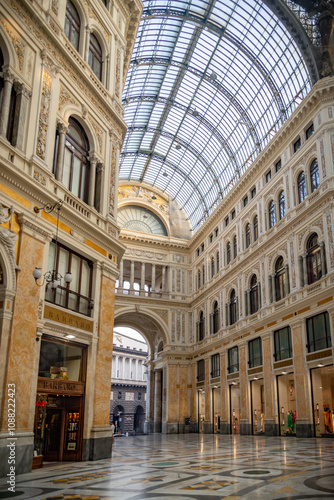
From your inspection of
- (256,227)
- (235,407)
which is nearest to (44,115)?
(256,227)

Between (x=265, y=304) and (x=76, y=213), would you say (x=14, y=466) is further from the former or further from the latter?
(x=265, y=304)

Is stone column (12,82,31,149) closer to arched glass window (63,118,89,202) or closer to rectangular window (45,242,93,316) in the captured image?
arched glass window (63,118,89,202)

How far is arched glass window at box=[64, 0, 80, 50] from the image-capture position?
48.9ft

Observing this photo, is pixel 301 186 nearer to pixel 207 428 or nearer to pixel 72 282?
pixel 72 282

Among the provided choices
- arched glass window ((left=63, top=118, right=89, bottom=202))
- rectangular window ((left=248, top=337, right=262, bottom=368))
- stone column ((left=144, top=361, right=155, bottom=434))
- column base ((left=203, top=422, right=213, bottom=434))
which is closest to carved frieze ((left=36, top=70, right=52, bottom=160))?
arched glass window ((left=63, top=118, right=89, bottom=202))

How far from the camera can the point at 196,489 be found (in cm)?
698

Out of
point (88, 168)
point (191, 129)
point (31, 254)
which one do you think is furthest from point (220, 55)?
point (31, 254)

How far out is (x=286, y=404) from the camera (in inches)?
953

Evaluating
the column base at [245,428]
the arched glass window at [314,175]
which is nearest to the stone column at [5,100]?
the arched glass window at [314,175]

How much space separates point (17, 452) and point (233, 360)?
895 inches

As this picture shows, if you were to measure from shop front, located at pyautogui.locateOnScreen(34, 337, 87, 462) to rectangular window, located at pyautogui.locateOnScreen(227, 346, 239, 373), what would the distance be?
18.4m

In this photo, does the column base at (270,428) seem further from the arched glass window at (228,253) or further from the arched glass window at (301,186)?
the arched glass window at (228,253)

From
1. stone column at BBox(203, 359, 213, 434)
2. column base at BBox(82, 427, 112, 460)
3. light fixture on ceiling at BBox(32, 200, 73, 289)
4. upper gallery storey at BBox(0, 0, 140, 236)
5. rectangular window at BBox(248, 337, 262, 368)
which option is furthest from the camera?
stone column at BBox(203, 359, 213, 434)

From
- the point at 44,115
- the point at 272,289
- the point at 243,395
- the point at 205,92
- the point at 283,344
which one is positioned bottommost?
the point at 243,395
